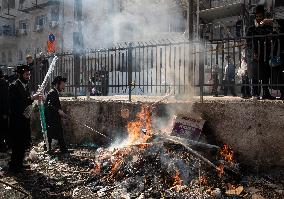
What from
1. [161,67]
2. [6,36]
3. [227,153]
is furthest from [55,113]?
[6,36]

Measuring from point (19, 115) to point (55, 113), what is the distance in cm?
194

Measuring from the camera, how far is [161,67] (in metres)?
9.16

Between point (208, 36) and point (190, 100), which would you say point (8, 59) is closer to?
point (208, 36)

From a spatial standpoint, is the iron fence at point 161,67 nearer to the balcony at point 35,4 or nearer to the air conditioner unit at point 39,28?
the balcony at point 35,4

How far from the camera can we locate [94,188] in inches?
253

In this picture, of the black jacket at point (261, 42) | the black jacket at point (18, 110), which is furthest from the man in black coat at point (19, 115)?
the black jacket at point (261, 42)

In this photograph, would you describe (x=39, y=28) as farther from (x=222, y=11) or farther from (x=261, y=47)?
(x=261, y=47)

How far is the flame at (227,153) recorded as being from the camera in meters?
6.83

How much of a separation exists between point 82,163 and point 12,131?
1.88 m

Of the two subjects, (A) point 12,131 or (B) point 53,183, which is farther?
(A) point 12,131

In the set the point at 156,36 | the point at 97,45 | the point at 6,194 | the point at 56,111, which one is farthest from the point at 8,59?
the point at 6,194

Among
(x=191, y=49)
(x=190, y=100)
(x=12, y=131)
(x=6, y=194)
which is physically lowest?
(x=6, y=194)

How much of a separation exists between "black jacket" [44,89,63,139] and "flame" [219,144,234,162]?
4.80 meters

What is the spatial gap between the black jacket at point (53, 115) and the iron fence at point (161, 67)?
4.46 feet
